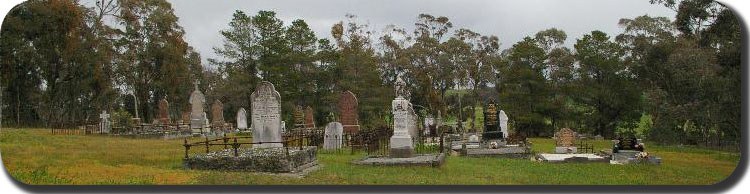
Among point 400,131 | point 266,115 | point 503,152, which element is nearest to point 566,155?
point 503,152

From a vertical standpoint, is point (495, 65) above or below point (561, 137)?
above

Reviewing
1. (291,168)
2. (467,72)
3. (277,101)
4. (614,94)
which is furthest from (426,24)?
(291,168)

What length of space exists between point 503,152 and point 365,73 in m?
24.4

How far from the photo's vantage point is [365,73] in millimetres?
43875

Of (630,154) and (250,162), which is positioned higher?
(250,162)

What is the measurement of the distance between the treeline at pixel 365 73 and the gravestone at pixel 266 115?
1722cm

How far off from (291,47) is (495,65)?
A: 15.0 m

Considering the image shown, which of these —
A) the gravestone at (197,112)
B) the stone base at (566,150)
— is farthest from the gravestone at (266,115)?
the gravestone at (197,112)

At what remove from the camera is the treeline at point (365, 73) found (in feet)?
107

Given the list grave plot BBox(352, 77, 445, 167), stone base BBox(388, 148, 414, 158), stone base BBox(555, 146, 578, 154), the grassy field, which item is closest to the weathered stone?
stone base BBox(555, 146, 578, 154)

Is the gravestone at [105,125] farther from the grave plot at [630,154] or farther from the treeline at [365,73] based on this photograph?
the grave plot at [630,154]

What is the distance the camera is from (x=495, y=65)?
47.0 metres

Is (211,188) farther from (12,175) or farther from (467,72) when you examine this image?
Result: (467,72)

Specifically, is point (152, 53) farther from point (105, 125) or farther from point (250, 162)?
point (250, 162)
